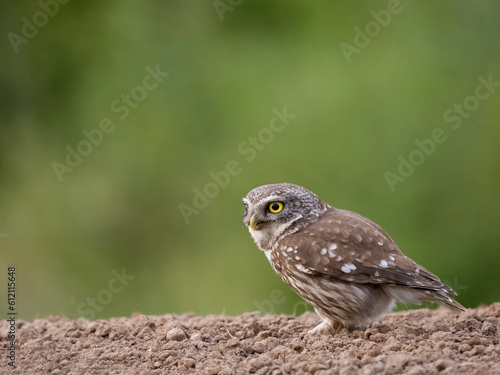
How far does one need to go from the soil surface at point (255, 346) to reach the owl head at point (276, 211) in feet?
2.43

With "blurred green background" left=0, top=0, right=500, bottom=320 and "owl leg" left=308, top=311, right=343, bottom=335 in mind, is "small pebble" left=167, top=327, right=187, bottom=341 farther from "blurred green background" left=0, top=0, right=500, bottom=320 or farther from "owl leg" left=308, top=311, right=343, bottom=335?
"blurred green background" left=0, top=0, right=500, bottom=320

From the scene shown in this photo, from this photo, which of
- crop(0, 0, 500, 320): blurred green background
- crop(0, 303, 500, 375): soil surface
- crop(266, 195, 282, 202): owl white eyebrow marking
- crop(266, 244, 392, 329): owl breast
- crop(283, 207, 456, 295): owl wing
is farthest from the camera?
crop(0, 0, 500, 320): blurred green background

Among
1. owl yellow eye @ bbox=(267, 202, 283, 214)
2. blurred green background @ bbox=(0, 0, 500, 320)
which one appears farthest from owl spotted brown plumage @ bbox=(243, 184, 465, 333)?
blurred green background @ bbox=(0, 0, 500, 320)

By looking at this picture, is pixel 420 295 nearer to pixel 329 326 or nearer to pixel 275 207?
pixel 329 326

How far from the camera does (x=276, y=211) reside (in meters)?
5.32

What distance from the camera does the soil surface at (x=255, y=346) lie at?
3.96m

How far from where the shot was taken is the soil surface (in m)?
3.96

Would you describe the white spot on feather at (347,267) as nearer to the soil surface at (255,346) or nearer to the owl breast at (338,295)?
the owl breast at (338,295)

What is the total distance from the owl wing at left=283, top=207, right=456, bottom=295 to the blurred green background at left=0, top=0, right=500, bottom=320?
13.8 ft

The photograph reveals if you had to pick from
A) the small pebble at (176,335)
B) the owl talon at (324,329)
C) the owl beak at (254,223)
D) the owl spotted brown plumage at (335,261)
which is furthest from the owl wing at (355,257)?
the small pebble at (176,335)

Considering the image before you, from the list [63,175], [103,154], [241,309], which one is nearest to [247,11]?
[103,154]

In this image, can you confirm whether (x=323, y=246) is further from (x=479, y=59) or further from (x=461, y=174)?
(x=479, y=59)

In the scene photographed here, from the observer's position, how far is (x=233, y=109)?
33.7ft

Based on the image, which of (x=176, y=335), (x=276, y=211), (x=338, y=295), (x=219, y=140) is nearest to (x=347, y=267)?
(x=338, y=295)
